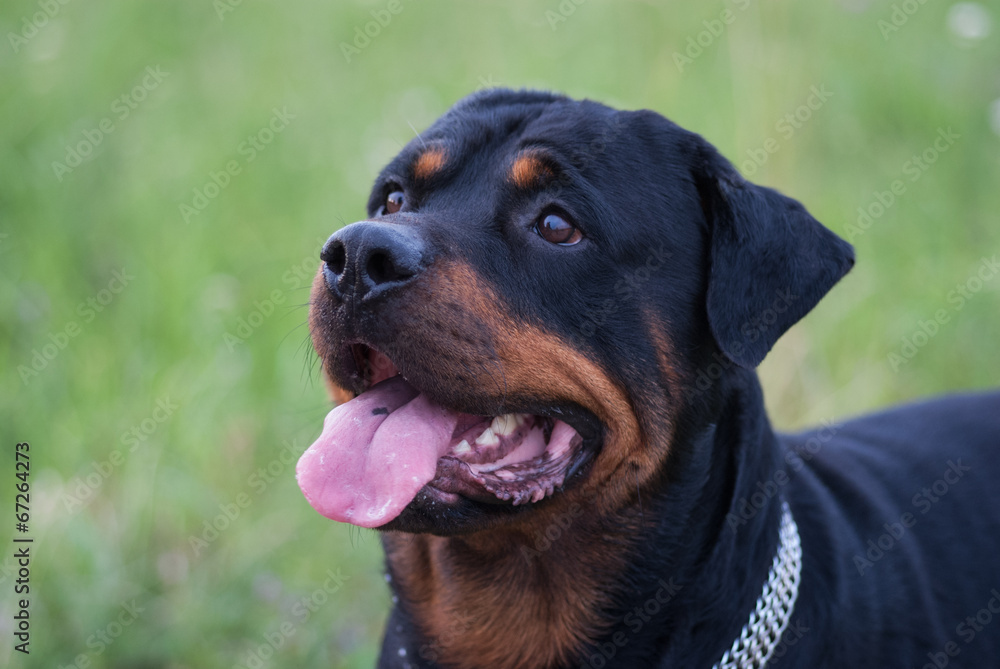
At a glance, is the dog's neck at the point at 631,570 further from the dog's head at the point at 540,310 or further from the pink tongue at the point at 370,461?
the pink tongue at the point at 370,461

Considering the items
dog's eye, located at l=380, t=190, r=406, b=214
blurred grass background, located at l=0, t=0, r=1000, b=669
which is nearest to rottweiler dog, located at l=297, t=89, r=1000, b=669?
dog's eye, located at l=380, t=190, r=406, b=214

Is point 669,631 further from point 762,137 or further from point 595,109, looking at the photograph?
point 762,137

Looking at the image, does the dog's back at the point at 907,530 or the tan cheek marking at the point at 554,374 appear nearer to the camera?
the tan cheek marking at the point at 554,374

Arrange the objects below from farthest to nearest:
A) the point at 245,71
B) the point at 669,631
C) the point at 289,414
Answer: the point at 245,71, the point at 289,414, the point at 669,631

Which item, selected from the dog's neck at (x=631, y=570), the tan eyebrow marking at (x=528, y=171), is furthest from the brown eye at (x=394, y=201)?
the dog's neck at (x=631, y=570)

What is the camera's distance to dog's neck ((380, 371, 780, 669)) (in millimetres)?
2264

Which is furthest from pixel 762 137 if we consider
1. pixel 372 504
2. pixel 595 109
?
pixel 372 504

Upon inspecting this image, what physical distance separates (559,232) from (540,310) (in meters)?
0.24

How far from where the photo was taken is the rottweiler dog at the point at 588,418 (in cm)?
205

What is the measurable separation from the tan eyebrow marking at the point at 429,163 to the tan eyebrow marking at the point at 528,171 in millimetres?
268

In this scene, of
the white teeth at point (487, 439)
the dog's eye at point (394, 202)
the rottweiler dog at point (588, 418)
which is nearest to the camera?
the rottweiler dog at point (588, 418)

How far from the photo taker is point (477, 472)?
210 cm

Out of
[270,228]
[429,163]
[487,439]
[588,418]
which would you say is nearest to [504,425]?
[487,439]

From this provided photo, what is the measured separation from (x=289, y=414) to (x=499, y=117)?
2108mm
